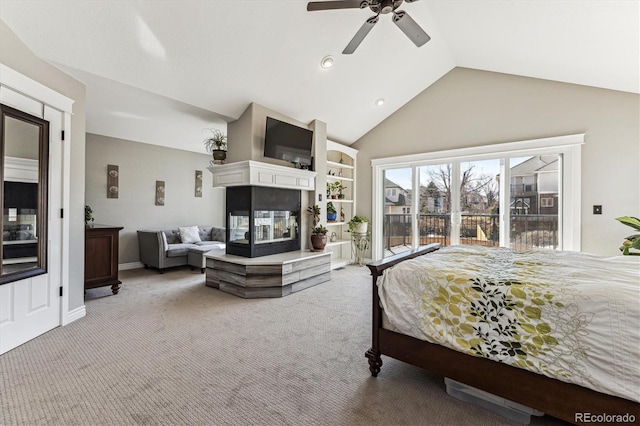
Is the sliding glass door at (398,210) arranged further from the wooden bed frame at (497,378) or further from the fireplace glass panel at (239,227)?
the wooden bed frame at (497,378)

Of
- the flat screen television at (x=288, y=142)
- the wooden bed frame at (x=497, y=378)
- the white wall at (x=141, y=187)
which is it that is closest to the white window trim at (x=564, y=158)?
the flat screen television at (x=288, y=142)

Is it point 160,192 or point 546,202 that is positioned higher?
point 160,192

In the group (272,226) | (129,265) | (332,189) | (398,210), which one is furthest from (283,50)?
(129,265)

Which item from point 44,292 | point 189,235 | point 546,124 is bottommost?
point 44,292

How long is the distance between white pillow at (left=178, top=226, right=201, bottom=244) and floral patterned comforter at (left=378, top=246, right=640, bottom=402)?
4682 millimetres

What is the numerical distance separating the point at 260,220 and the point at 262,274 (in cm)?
83

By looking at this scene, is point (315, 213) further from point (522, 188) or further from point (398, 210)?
point (522, 188)

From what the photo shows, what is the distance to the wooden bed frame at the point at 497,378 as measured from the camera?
129 cm

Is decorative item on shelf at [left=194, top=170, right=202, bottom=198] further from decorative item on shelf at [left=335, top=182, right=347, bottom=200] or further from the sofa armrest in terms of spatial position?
decorative item on shelf at [left=335, top=182, right=347, bottom=200]

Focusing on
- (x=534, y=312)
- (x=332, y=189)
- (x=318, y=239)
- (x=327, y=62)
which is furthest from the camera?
(x=332, y=189)

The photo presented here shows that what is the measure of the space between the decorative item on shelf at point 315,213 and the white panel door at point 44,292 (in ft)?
10.3

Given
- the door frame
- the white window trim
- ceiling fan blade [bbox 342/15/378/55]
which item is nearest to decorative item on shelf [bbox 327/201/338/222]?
the white window trim

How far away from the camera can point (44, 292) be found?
2.58m

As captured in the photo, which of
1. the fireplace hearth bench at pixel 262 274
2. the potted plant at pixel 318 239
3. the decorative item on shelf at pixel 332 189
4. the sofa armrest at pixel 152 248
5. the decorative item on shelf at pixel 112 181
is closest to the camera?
the fireplace hearth bench at pixel 262 274
